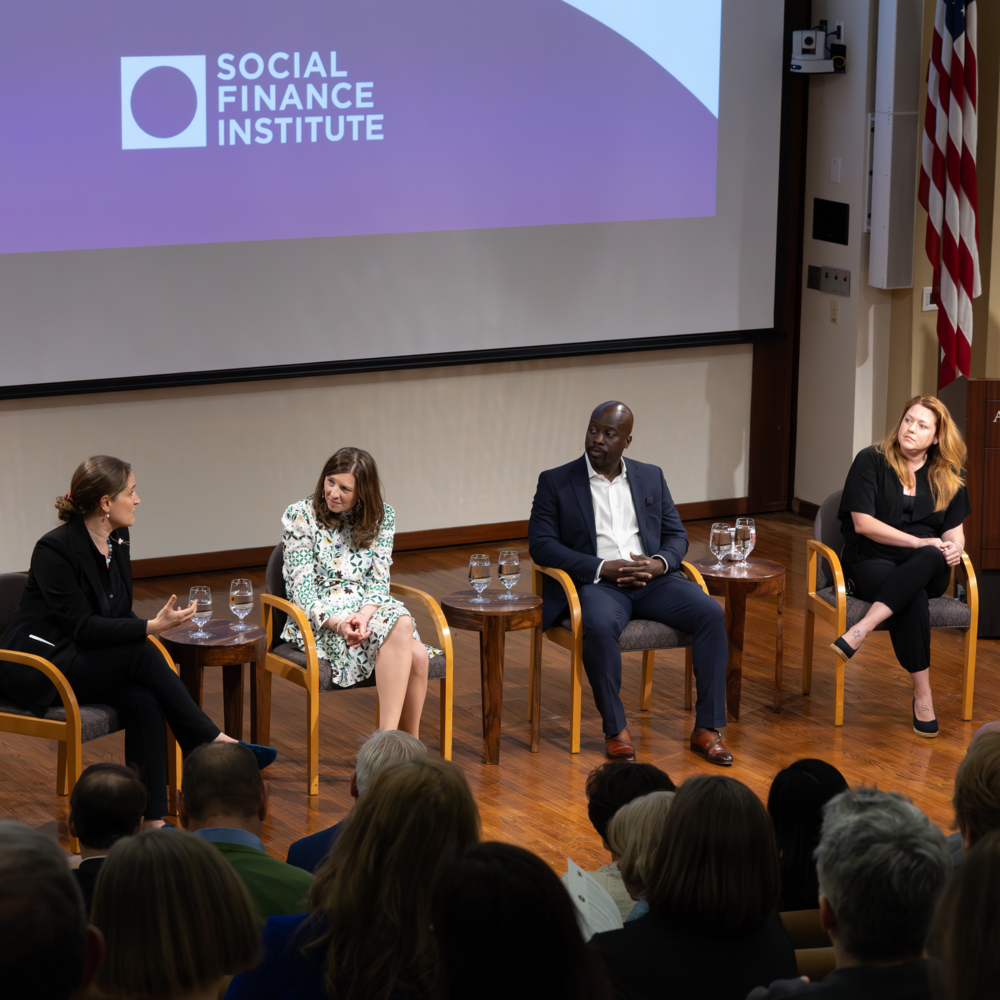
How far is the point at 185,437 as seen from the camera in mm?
7289

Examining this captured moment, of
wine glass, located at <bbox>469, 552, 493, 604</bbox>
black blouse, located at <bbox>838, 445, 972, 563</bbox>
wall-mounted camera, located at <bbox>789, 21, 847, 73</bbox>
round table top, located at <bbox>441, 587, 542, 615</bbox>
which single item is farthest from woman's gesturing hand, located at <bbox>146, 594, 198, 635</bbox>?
wall-mounted camera, located at <bbox>789, 21, 847, 73</bbox>

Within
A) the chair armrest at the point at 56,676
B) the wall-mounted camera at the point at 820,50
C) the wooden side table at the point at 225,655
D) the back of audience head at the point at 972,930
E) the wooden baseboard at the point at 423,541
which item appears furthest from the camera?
the wall-mounted camera at the point at 820,50

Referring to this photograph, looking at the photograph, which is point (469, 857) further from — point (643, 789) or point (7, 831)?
point (643, 789)

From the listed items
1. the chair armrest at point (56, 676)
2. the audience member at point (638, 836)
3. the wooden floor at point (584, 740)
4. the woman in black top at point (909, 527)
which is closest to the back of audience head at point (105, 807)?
the audience member at point (638, 836)

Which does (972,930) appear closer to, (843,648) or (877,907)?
(877,907)

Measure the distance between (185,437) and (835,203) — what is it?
→ 366 cm

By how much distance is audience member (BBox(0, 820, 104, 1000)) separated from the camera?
1465 mm

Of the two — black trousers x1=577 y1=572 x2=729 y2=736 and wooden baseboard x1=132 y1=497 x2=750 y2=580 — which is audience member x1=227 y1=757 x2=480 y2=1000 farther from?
wooden baseboard x1=132 y1=497 x2=750 y2=580

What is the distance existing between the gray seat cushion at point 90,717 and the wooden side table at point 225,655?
32cm

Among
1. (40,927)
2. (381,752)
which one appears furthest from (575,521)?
(40,927)

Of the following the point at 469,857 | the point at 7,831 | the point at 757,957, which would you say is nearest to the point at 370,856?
the point at 469,857

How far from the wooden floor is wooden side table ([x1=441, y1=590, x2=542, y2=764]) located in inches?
4.7

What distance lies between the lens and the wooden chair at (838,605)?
5539 millimetres

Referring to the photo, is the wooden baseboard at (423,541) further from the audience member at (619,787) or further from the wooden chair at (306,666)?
the audience member at (619,787)
